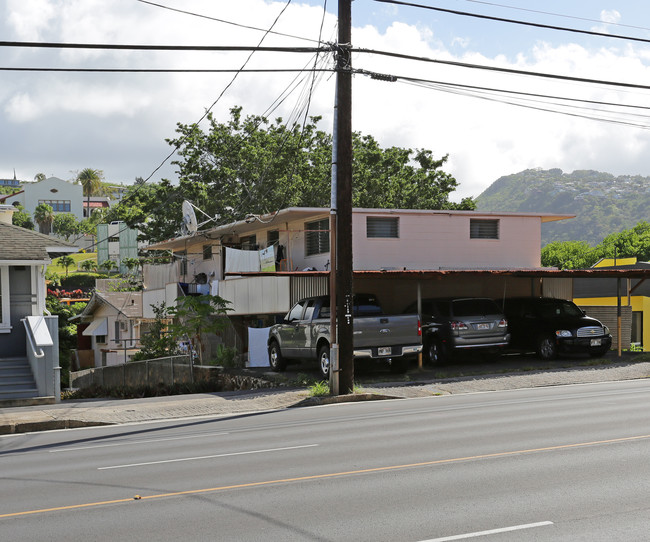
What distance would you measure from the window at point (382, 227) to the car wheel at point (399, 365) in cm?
841

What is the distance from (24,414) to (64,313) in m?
30.1

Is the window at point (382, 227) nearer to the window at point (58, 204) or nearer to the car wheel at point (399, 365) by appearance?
the car wheel at point (399, 365)

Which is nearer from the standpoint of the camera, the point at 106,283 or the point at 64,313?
the point at 64,313

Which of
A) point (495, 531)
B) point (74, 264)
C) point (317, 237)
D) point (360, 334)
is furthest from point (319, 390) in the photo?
point (74, 264)

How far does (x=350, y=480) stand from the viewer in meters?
8.98

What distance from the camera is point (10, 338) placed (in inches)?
963

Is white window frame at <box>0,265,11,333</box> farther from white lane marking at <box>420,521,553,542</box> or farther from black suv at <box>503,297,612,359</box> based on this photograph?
white lane marking at <box>420,521,553,542</box>

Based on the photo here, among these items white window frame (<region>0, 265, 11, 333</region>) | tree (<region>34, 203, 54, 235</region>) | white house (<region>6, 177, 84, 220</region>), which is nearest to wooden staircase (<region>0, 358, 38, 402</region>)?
white window frame (<region>0, 265, 11, 333</region>)

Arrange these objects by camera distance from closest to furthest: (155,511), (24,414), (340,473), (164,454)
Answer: (155,511), (340,473), (164,454), (24,414)

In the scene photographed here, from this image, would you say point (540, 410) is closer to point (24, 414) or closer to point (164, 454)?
point (164, 454)

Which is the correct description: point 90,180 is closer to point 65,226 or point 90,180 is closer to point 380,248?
point 65,226

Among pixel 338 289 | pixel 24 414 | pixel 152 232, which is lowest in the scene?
pixel 24 414

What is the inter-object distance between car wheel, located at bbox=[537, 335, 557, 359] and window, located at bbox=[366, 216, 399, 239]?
25.3ft

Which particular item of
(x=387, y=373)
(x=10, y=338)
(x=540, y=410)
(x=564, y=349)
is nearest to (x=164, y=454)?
(x=540, y=410)
